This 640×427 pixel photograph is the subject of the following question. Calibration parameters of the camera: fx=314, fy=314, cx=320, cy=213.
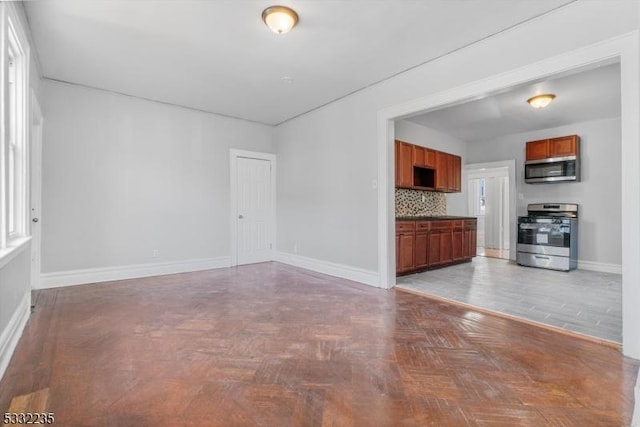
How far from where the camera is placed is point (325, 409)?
169 cm

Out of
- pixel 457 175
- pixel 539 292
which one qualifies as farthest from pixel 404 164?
pixel 539 292

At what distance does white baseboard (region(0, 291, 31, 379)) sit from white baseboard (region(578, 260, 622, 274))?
755 cm

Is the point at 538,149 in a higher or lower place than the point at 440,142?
lower

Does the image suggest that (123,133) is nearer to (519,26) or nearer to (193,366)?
(193,366)

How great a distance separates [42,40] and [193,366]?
11.6 ft

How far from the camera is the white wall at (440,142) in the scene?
18.2ft

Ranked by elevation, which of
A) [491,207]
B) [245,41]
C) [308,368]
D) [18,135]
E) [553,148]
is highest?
[245,41]

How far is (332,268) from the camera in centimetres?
496

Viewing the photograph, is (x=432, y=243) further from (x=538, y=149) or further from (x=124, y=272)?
(x=124, y=272)

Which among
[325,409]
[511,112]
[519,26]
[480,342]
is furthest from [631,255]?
[511,112]

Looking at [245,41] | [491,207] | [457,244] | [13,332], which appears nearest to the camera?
[13,332]

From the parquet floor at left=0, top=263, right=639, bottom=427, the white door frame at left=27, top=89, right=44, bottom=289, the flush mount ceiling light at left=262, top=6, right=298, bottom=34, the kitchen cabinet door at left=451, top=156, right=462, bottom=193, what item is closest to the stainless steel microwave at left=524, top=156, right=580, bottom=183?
the kitchen cabinet door at left=451, top=156, right=462, bottom=193

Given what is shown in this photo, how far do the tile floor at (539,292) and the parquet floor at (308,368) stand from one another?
0.38 meters

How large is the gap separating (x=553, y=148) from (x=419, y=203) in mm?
2557
